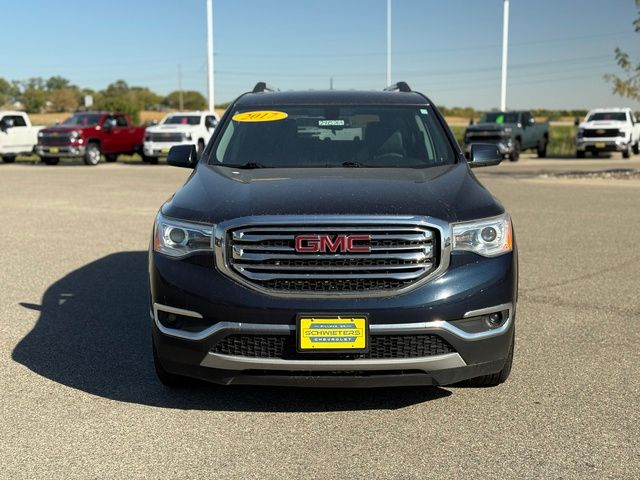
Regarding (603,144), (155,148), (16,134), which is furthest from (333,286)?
(603,144)

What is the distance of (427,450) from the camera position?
4.18 metres

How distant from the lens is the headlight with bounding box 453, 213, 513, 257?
4.53 meters

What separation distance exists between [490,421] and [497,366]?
0.98 ft

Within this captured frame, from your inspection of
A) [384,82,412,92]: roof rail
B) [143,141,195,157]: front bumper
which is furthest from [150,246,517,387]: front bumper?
[143,141,195,157]: front bumper

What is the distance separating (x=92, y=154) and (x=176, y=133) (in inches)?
132

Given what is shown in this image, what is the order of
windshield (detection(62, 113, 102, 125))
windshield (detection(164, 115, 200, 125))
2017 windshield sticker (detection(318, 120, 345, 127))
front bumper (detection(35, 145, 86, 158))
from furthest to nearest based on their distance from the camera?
windshield (detection(62, 113, 102, 125))
windshield (detection(164, 115, 200, 125))
front bumper (detection(35, 145, 86, 158))
2017 windshield sticker (detection(318, 120, 345, 127))

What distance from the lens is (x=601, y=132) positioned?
35.1 meters

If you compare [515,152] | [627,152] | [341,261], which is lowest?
[627,152]

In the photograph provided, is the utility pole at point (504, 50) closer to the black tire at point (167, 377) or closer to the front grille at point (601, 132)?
the front grille at point (601, 132)

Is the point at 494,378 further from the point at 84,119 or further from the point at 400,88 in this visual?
the point at 84,119

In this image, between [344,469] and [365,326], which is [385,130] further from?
[344,469]

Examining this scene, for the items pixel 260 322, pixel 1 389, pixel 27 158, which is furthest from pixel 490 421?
pixel 27 158

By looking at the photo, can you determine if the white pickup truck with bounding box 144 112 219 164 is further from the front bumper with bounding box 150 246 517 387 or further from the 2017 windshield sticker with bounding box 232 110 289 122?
the front bumper with bounding box 150 246 517 387

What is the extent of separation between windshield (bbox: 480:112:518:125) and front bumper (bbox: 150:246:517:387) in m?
30.5
